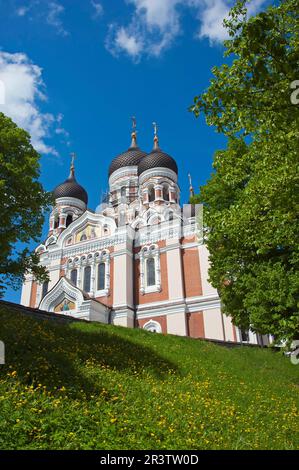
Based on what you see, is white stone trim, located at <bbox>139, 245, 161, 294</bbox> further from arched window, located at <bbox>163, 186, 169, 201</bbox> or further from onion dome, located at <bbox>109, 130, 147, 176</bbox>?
onion dome, located at <bbox>109, 130, 147, 176</bbox>

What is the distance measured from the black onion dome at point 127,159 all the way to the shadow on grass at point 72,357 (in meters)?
31.6

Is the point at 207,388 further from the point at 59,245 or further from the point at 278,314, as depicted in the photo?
the point at 59,245

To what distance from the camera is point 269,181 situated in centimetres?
813

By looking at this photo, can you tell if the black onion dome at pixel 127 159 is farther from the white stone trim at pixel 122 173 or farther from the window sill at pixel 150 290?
the window sill at pixel 150 290

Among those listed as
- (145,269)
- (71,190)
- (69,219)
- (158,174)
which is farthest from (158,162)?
(145,269)

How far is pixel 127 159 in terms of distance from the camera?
4306 cm

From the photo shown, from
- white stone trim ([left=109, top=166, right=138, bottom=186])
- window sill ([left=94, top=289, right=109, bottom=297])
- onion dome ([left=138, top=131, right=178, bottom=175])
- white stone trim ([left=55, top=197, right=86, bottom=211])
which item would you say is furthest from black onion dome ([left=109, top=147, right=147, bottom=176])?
window sill ([left=94, top=289, right=109, bottom=297])

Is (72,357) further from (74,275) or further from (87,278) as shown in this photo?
(74,275)

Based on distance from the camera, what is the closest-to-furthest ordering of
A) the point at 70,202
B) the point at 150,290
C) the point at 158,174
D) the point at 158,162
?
the point at 150,290
the point at 158,174
the point at 158,162
the point at 70,202

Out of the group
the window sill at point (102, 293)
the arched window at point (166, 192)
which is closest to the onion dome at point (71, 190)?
the arched window at point (166, 192)

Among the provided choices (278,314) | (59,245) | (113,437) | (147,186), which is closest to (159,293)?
(59,245)

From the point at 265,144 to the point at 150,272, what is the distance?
20.5 meters

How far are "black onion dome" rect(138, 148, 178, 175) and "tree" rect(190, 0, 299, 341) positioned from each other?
2395 centimetres

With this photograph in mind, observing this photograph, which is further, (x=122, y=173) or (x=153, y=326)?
(x=122, y=173)
